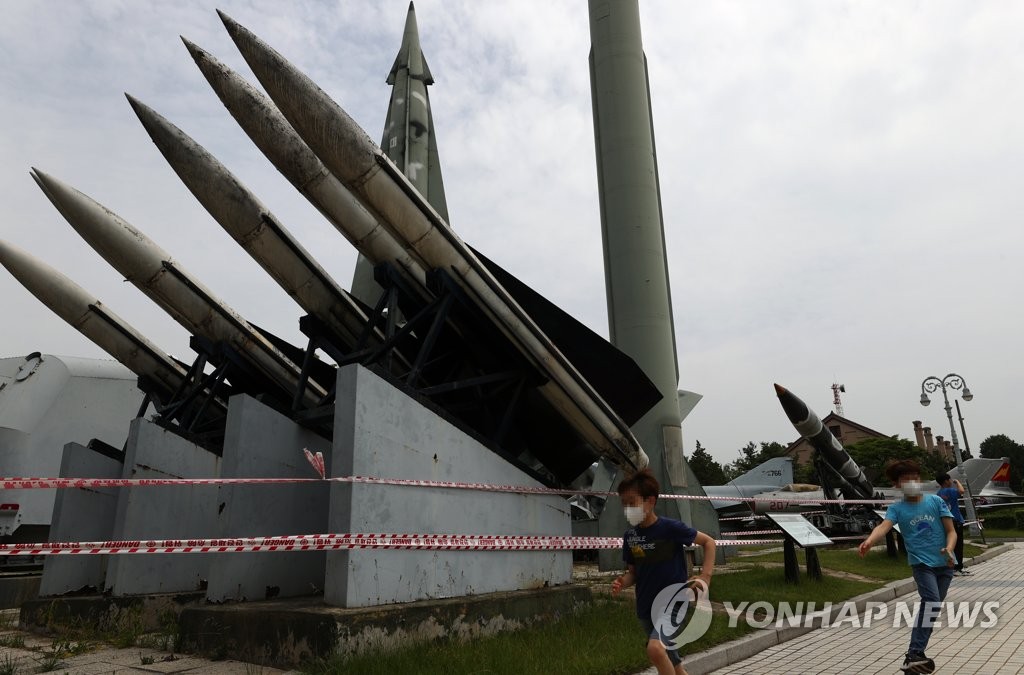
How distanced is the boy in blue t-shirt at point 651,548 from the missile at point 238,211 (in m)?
5.73

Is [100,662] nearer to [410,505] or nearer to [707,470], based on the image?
[410,505]

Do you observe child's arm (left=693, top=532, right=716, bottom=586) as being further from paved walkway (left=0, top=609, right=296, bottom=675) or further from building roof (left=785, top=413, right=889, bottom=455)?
building roof (left=785, top=413, right=889, bottom=455)

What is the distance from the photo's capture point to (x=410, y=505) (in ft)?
18.4

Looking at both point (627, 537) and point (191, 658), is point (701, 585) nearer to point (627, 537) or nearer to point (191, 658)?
point (627, 537)

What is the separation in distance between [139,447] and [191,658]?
3.35 m

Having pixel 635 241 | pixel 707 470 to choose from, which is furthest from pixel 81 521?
pixel 707 470

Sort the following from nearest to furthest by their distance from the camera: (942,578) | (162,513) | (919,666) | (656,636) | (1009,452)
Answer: (656,636), (919,666), (942,578), (162,513), (1009,452)

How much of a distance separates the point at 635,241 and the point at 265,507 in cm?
841

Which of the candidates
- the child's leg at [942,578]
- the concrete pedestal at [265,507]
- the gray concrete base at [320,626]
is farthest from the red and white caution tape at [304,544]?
the child's leg at [942,578]

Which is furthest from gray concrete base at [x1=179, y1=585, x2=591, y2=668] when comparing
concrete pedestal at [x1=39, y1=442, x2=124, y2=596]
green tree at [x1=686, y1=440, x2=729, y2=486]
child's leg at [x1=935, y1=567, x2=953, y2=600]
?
green tree at [x1=686, y1=440, x2=729, y2=486]

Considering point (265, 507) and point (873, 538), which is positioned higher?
point (265, 507)

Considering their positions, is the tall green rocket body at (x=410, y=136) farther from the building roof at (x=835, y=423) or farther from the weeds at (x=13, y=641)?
the building roof at (x=835, y=423)

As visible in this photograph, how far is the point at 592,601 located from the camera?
23.9ft

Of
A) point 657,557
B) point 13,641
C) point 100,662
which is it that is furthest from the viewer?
point 13,641
